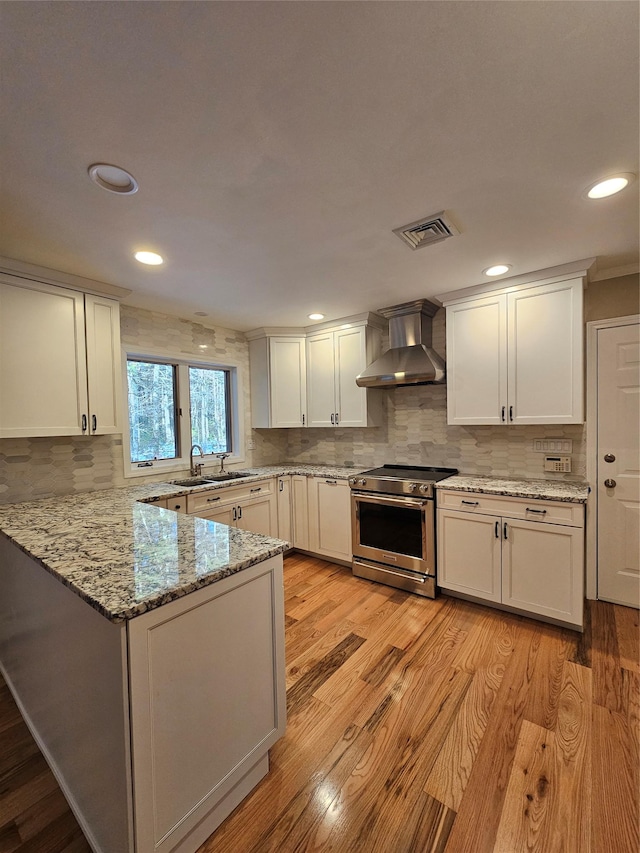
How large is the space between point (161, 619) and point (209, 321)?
10.1ft

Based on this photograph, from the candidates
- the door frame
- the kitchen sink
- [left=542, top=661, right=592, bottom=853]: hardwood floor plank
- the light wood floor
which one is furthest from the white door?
the kitchen sink

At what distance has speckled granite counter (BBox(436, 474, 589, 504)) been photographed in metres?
2.31

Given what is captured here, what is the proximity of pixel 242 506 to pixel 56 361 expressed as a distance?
5.83 ft

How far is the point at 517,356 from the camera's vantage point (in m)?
2.65

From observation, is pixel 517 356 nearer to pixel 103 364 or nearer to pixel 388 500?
pixel 388 500

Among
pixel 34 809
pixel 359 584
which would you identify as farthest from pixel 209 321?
pixel 34 809

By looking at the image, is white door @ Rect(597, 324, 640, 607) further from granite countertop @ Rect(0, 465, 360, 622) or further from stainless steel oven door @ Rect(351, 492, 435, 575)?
granite countertop @ Rect(0, 465, 360, 622)

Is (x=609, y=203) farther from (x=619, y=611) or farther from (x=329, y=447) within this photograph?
(x=329, y=447)

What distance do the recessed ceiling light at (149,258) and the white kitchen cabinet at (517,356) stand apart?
86.8 inches

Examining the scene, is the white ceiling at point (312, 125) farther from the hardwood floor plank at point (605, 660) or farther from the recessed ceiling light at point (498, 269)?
the hardwood floor plank at point (605, 660)

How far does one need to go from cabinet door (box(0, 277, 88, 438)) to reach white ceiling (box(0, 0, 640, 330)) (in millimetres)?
271

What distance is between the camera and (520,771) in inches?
56.3

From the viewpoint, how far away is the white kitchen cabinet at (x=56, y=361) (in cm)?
211

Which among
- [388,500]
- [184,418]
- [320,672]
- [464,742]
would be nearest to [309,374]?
[184,418]
